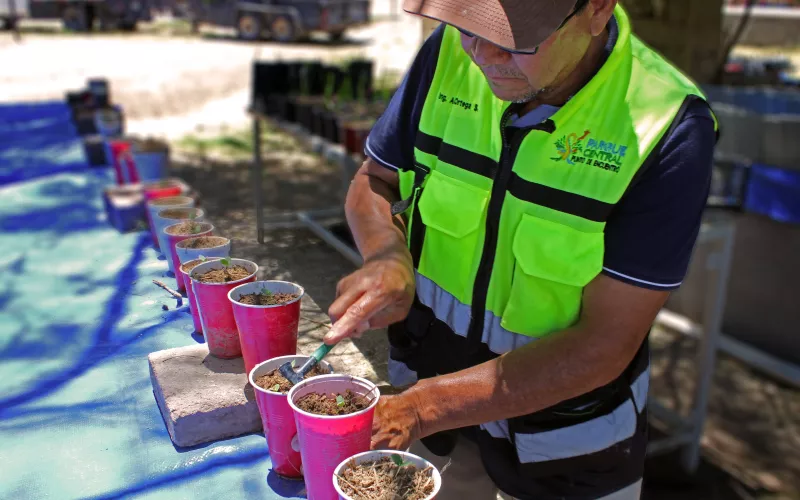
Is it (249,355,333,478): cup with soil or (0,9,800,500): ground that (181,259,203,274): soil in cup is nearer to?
(0,9,800,500): ground

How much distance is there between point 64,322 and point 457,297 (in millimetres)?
1414

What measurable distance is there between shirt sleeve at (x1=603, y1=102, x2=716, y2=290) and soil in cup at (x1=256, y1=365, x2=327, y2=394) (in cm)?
64

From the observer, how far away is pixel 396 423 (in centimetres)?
135

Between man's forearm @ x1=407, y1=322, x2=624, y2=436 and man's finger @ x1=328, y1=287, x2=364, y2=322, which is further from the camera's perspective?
man's finger @ x1=328, y1=287, x2=364, y2=322

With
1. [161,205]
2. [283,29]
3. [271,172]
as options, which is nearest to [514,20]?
[161,205]

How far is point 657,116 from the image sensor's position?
132cm

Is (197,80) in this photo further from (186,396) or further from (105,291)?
(186,396)

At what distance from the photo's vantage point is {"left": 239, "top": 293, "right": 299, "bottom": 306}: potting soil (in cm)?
170

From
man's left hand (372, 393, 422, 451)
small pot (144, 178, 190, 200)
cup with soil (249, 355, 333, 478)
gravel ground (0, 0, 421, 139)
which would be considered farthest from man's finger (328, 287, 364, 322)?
gravel ground (0, 0, 421, 139)

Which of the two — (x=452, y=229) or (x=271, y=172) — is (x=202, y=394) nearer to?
(x=452, y=229)

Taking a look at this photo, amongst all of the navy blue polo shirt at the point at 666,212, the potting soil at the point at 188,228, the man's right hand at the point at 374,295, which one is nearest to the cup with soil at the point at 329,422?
the man's right hand at the point at 374,295

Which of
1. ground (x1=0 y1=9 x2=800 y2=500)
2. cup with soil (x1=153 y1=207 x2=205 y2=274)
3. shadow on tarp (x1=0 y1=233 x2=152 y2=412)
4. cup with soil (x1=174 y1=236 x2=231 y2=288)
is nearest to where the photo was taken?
shadow on tarp (x1=0 y1=233 x2=152 y2=412)

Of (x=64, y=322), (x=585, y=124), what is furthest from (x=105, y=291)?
(x=585, y=124)

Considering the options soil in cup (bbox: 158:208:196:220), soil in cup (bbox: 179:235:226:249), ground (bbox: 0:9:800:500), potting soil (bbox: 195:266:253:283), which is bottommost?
ground (bbox: 0:9:800:500)
